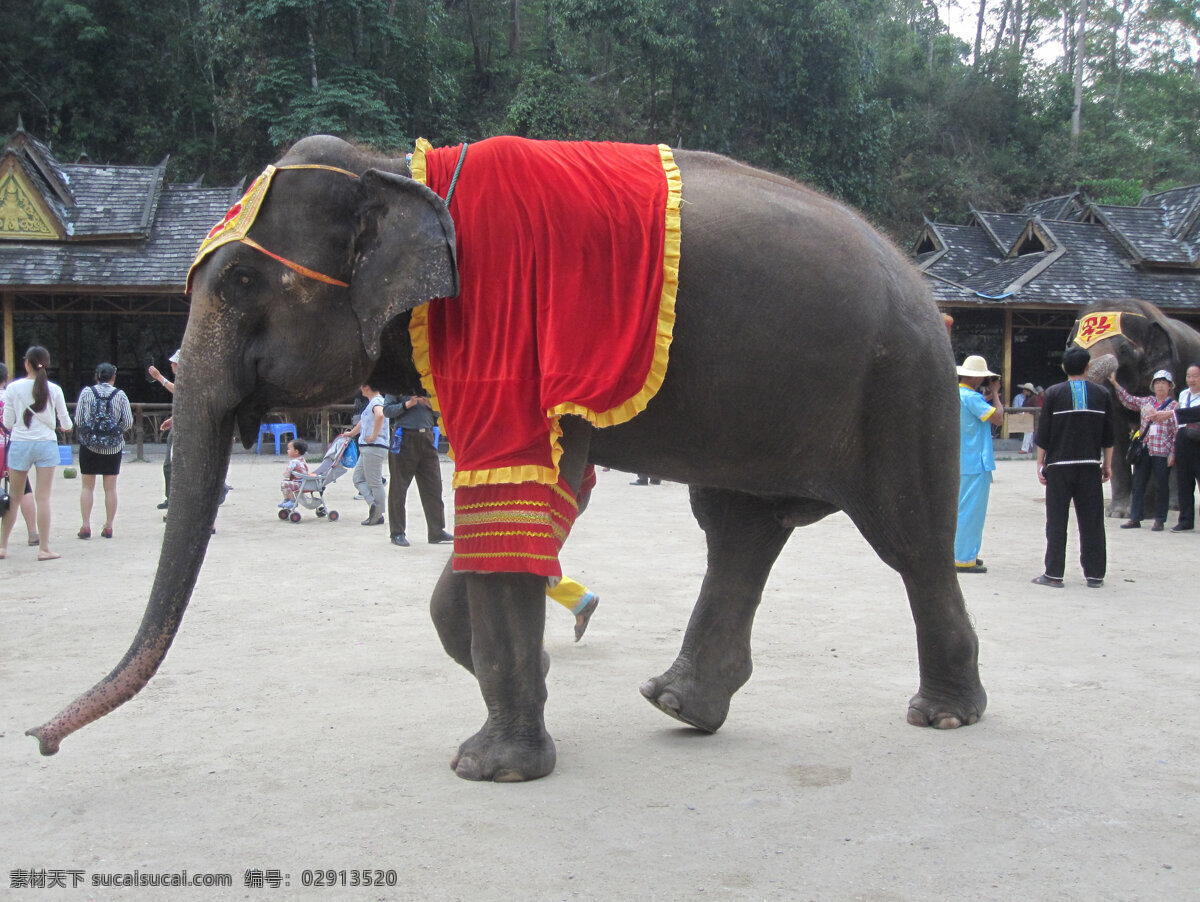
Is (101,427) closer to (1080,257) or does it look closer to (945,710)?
(945,710)

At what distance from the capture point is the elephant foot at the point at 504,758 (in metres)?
3.43

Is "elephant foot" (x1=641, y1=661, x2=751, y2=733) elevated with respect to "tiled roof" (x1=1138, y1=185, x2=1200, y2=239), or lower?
lower

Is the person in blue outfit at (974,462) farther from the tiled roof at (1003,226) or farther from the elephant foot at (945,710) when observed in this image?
the tiled roof at (1003,226)

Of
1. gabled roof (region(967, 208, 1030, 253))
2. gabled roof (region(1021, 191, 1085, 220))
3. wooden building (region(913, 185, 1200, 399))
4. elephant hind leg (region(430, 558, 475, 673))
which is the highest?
gabled roof (region(1021, 191, 1085, 220))

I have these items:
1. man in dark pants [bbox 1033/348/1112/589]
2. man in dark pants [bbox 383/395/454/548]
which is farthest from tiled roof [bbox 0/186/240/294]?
man in dark pants [bbox 1033/348/1112/589]

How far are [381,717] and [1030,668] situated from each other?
291 cm

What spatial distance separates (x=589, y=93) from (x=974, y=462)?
2407 cm

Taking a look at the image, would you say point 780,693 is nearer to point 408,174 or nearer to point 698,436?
point 698,436

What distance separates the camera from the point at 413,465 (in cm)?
925

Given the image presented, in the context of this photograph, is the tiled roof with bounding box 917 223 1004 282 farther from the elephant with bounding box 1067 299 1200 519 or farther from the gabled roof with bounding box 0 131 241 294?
the gabled roof with bounding box 0 131 241 294

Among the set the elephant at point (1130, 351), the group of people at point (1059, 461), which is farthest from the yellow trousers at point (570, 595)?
the elephant at point (1130, 351)

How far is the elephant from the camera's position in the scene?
39.0 ft

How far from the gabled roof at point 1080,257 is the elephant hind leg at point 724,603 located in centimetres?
1879

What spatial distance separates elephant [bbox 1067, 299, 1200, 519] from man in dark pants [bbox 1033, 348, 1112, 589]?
4.38 metres
